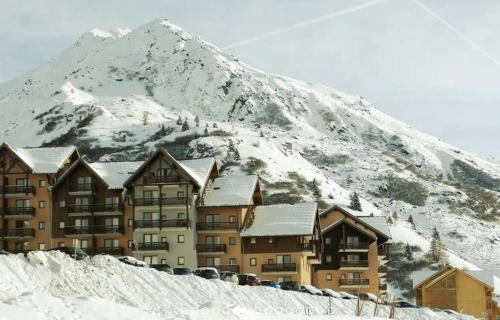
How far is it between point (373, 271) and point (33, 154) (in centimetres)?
4356

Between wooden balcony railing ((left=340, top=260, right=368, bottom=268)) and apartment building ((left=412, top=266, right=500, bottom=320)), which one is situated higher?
wooden balcony railing ((left=340, top=260, right=368, bottom=268))

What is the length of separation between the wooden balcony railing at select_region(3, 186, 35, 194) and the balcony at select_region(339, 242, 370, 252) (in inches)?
1456

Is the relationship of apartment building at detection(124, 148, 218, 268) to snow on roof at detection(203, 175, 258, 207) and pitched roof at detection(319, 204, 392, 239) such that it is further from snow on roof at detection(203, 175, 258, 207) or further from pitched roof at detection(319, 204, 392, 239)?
pitched roof at detection(319, 204, 392, 239)

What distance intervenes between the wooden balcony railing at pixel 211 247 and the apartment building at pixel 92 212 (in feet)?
26.6

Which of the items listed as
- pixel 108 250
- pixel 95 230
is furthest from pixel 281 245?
pixel 95 230

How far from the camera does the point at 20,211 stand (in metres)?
91.9

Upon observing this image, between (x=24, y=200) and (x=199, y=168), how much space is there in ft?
69.6

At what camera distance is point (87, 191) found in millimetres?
88938

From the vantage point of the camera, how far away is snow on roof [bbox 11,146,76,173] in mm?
92000

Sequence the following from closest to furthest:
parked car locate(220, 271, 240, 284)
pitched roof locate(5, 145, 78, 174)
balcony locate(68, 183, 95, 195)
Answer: parked car locate(220, 271, 240, 284), balcony locate(68, 183, 95, 195), pitched roof locate(5, 145, 78, 174)

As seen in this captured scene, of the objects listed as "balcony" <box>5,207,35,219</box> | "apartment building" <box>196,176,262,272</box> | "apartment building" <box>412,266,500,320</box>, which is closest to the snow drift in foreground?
"apartment building" <box>196,176,262,272</box>

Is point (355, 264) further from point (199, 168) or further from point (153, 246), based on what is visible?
point (153, 246)

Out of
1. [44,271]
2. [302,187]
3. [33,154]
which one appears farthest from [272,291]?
→ [302,187]

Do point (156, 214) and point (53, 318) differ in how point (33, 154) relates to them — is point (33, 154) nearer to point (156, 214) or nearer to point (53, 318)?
point (156, 214)
